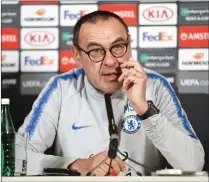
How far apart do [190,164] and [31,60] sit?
0.81 m

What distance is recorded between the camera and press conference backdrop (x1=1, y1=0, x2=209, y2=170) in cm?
240

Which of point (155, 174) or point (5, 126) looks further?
point (5, 126)

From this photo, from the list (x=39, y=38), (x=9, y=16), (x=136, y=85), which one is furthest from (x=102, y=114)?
(x=9, y=16)

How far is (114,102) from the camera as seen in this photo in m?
2.39

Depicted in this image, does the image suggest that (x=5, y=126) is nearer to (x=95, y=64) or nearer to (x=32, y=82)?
(x=32, y=82)

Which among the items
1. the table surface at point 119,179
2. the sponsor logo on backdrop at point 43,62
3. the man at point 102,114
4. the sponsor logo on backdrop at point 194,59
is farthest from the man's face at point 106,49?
the table surface at point 119,179

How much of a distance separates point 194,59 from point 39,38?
0.68m

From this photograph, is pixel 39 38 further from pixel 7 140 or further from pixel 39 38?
pixel 7 140

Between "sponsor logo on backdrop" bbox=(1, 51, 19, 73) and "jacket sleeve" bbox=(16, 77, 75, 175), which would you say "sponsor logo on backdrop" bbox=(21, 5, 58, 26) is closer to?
"sponsor logo on backdrop" bbox=(1, 51, 19, 73)

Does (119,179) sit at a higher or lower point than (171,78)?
lower

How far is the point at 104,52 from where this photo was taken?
235 centimetres

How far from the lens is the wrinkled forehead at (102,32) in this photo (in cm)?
237

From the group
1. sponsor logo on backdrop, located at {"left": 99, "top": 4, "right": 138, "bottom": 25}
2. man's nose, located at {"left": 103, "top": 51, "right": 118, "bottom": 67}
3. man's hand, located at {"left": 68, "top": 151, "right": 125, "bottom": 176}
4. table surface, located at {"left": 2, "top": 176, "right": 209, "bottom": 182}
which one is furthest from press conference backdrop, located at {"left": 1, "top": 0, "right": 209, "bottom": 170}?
table surface, located at {"left": 2, "top": 176, "right": 209, "bottom": 182}

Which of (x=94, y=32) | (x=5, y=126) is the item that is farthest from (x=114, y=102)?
(x=5, y=126)
